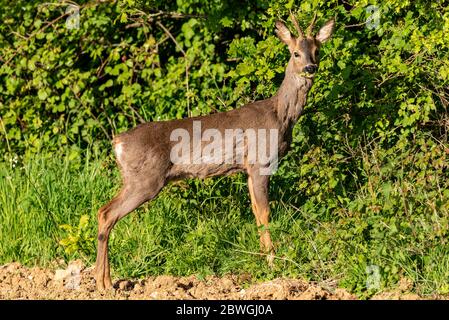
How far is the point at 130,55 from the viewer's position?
382 inches

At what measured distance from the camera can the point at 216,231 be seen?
718 cm

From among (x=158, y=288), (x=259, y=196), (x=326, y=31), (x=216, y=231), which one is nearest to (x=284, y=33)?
(x=326, y=31)

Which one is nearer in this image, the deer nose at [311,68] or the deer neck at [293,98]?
the deer nose at [311,68]

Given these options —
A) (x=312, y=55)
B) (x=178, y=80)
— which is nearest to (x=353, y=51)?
(x=312, y=55)

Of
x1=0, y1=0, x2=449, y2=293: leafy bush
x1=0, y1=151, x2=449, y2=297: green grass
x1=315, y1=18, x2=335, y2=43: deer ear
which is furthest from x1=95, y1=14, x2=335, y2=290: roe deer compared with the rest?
x1=0, y1=0, x2=449, y2=293: leafy bush

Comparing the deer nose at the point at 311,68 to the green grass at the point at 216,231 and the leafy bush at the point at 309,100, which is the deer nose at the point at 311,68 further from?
the green grass at the point at 216,231

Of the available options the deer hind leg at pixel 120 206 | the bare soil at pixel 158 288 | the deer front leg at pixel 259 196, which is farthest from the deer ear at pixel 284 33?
the bare soil at pixel 158 288

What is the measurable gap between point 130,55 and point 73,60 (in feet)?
1.97

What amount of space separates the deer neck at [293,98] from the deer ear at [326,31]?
39cm

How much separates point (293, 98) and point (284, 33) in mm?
545

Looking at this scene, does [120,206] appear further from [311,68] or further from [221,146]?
[311,68]

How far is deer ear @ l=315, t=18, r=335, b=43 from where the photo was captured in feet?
24.7

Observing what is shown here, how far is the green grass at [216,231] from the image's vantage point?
606 cm

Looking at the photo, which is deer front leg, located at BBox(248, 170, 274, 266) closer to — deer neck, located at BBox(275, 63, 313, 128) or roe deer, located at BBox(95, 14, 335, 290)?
roe deer, located at BBox(95, 14, 335, 290)
